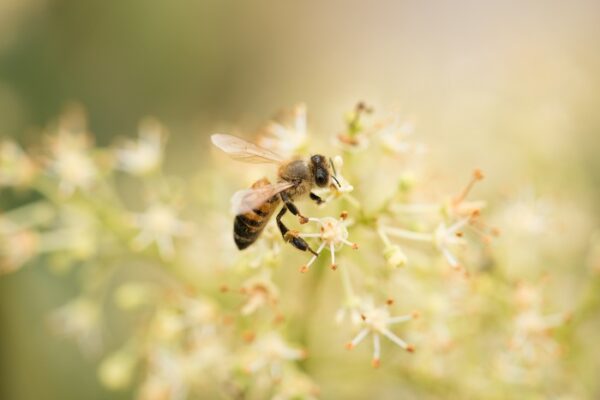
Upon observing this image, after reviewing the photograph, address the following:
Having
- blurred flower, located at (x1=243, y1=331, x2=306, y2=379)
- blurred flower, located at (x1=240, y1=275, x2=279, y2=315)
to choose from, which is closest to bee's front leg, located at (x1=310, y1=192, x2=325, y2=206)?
blurred flower, located at (x1=240, y1=275, x2=279, y2=315)

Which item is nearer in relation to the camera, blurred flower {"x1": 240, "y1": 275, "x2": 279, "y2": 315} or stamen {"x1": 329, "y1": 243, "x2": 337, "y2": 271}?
stamen {"x1": 329, "y1": 243, "x2": 337, "y2": 271}

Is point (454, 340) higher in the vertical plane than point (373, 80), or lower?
lower

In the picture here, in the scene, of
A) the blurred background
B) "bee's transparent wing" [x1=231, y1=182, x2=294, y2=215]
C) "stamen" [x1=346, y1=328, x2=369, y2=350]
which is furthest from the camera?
the blurred background

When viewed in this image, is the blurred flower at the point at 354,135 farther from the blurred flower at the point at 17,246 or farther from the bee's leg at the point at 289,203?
the blurred flower at the point at 17,246

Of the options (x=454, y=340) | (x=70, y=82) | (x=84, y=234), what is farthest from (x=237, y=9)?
(x=454, y=340)

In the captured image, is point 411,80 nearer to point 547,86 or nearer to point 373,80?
point 373,80

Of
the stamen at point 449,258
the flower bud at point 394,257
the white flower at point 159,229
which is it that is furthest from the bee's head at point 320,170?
the white flower at point 159,229

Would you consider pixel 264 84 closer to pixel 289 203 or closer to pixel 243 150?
pixel 243 150

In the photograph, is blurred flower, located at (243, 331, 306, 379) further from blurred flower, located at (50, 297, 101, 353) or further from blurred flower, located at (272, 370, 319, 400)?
blurred flower, located at (50, 297, 101, 353)
